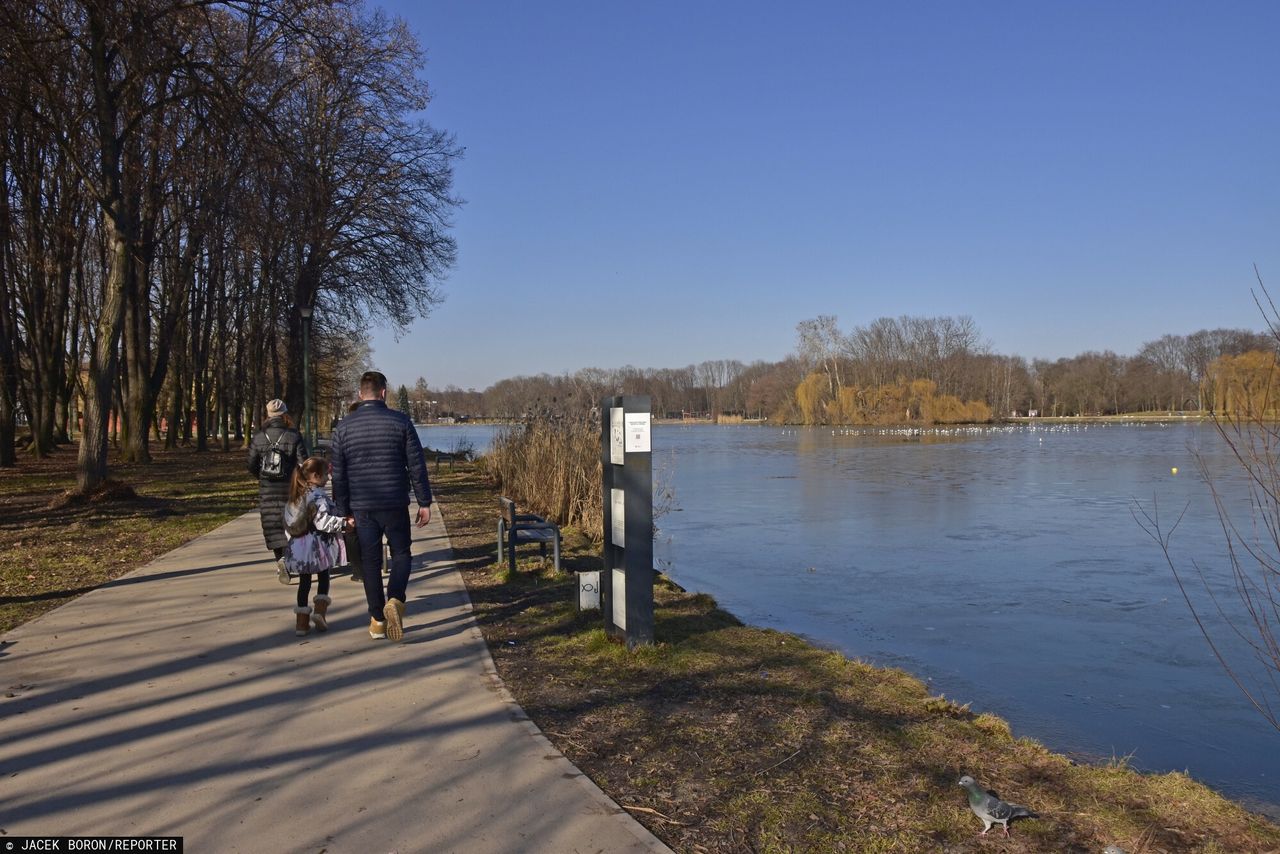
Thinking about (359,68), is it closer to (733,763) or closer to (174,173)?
(174,173)

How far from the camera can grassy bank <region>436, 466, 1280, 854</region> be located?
13.4ft

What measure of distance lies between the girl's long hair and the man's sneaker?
1.13m

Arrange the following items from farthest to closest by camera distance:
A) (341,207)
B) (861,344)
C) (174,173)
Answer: (861,344) < (341,207) < (174,173)

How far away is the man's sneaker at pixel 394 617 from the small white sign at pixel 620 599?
1506mm

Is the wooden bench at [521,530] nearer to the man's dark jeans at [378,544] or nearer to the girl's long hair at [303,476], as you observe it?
the girl's long hair at [303,476]

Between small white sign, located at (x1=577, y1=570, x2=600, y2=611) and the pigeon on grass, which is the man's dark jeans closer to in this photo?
small white sign, located at (x1=577, y1=570, x2=600, y2=611)

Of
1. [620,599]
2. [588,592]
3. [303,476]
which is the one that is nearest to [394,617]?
[303,476]

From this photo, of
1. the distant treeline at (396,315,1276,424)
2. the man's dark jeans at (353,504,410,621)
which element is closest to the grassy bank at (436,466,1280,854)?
the man's dark jeans at (353,504,410,621)

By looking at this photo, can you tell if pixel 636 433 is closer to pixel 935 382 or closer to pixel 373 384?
pixel 373 384

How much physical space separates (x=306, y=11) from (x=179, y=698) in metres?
13.2

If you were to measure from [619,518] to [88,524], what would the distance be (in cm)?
1026

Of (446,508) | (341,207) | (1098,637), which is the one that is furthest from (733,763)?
(341,207)

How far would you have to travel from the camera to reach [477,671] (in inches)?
248

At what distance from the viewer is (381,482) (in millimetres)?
6969
